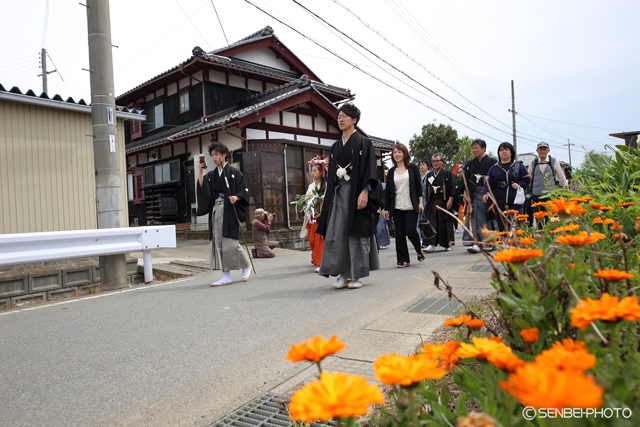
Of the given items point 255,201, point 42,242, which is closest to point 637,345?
point 42,242

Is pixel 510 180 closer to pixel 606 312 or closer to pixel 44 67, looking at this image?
pixel 606 312

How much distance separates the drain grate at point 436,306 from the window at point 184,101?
15.0 m

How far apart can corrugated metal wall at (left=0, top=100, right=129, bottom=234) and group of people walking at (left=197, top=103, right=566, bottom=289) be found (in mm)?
1966

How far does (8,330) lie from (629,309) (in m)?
5.05

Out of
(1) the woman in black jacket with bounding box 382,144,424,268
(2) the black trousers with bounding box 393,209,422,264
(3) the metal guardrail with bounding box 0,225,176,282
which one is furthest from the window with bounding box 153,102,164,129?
(2) the black trousers with bounding box 393,209,422,264

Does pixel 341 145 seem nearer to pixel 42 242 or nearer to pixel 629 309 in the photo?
pixel 42 242

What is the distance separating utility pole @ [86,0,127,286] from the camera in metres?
6.65

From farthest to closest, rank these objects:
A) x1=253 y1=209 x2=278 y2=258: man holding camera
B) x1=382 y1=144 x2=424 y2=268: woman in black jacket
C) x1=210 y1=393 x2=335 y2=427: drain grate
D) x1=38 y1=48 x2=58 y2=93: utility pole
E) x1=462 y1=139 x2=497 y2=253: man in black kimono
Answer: x1=38 y1=48 x2=58 y2=93: utility pole < x1=253 y1=209 x2=278 y2=258: man holding camera < x1=462 y1=139 x2=497 y2=253: man in black kimono < x1=382 y1=144 x2=424 y2=268: woman in black jacket < x1=210 y1=393 x2=335 y2=427: drain grate

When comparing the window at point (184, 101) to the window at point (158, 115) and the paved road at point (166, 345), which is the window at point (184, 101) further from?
the paved road at point (166, 345)

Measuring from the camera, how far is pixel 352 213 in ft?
18.4

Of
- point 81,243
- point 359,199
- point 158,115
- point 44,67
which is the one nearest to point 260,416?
point 359,199

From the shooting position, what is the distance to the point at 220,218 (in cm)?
671

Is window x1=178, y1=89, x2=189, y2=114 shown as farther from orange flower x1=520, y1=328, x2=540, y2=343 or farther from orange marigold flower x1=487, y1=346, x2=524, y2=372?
orange marigold flower x1=487, y1=346, x2=524, y2=372

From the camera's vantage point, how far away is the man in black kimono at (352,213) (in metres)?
5.55
